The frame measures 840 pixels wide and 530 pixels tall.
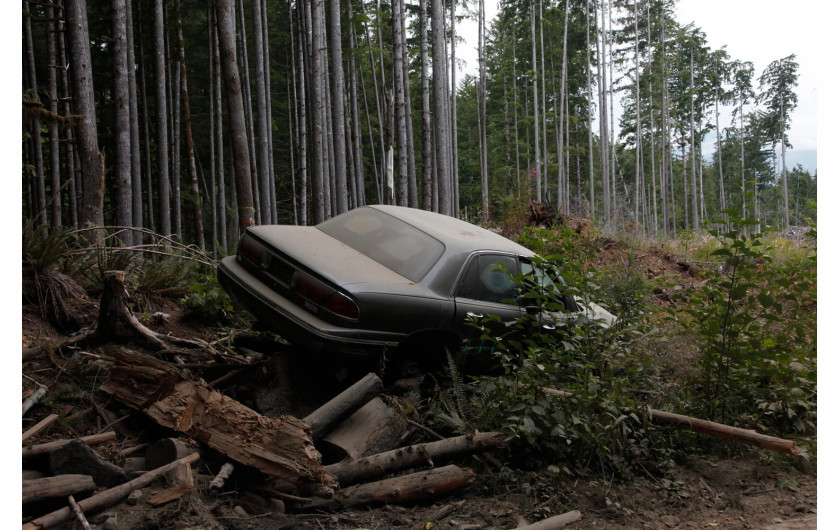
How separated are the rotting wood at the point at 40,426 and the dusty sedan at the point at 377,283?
4.97ft

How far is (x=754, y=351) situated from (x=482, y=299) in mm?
2147

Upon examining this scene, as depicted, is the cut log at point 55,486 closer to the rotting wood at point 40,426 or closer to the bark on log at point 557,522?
the rotting wood at point 40,426

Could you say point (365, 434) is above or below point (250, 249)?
below

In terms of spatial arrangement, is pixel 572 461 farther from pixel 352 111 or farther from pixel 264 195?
pixel 352 111

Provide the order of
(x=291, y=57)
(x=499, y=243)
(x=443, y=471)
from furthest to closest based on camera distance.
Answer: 1. (x=291, y=57)
2. (x=499, y=243)
3. (x=443, y=471)

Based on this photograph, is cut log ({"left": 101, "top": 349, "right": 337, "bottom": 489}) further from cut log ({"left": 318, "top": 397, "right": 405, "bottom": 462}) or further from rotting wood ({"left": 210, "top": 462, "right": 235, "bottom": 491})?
cut log ({"left": 318, "top": 397, "right": 405, "bottom": 462})

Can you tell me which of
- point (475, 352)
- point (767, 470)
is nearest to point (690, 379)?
point (767, 470)

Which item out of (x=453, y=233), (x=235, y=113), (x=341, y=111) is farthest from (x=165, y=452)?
(x=341, y=111)

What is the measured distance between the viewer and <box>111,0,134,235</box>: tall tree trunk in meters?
9.30

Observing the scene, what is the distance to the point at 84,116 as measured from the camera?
777cm

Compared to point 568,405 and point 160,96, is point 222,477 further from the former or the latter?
point 160,96

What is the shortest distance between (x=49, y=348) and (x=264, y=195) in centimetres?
1218

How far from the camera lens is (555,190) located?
40.2 meters

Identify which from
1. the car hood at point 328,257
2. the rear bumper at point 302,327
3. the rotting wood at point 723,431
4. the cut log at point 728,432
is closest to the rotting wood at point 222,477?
the rear bumper at point 302,327
